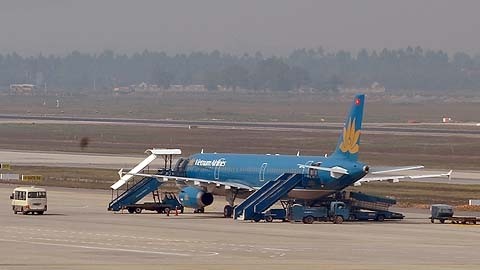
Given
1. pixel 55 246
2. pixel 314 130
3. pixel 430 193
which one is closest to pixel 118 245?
pixel 55 246

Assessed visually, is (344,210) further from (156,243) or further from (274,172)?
(156,243)

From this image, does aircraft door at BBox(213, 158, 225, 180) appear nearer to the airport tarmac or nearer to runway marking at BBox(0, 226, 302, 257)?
the airport tarmac

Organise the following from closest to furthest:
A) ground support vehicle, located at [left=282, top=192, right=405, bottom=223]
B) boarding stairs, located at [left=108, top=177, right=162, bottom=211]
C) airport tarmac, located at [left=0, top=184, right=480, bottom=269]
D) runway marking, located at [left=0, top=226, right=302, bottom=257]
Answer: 1. airport tarmac, located at [left=0, top=184, right=480, bottom=269]
2. runway marking, located at [left=0, top=226, right=302, bottom=257]
3. ground support vehicle, located at [left=282, top=192, right=405, bottom=223]
4. boarding stairs, located at [left=108, top=177, right=162, bottom=211]

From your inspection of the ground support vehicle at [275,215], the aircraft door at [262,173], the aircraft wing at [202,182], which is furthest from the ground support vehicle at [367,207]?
the aircraft wing at [202,182]

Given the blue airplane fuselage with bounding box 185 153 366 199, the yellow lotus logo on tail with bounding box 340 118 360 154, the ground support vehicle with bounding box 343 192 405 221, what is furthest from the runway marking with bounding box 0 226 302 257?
the ground support vehicle with bounding box 343 192 405 221

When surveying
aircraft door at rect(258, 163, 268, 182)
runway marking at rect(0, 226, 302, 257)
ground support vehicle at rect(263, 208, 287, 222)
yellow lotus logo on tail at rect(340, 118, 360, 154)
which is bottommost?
runway marking at rect(0, 226, 302, 257)

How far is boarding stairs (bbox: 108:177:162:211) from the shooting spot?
84.8 m

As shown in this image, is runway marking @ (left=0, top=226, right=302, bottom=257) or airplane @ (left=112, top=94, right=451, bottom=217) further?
airplane @ (left=112, top=94, right=451, bottom=217)

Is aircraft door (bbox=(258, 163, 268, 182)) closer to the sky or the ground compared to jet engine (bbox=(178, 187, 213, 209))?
closer to the sky

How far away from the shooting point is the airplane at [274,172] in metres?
76.8

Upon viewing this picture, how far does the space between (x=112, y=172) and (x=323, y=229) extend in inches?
1854

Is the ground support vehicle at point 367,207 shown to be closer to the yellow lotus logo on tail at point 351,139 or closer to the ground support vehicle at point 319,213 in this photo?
the ground support vehicle at point 319,213

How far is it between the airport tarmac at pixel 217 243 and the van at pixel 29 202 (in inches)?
31.5

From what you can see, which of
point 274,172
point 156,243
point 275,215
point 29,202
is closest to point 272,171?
point 274,172
